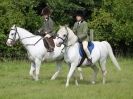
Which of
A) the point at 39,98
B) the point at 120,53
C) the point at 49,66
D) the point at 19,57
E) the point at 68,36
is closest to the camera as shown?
the point at 39,98

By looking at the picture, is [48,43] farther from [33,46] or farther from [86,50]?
[86,50]

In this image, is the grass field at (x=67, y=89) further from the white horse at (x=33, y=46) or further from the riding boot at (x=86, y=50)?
the riding boot at (x=86, y=50)

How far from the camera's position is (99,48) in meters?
16.6

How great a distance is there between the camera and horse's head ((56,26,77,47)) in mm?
15289

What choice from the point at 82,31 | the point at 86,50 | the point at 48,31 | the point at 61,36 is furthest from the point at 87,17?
the point at 61,36

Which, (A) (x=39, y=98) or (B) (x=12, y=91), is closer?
(A) (x=39, y=98)

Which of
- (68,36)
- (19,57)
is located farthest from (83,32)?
(19,57)

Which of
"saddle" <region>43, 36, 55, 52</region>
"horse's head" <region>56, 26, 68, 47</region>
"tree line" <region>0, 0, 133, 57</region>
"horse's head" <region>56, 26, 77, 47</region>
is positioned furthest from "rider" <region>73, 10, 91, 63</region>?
"tree line" <region>0, 0, 133, 57</region>

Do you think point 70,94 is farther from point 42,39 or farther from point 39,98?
point 42,39

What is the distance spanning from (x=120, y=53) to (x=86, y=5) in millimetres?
4311

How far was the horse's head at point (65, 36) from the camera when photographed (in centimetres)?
1529

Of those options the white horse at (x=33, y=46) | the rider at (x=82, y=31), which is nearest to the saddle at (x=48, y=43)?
the white horse at (x=33, y=46)

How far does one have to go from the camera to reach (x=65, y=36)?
15383 mm

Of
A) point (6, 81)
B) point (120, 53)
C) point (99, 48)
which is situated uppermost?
point (99, 48)
